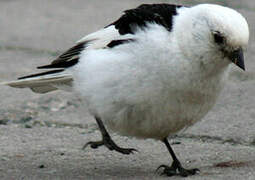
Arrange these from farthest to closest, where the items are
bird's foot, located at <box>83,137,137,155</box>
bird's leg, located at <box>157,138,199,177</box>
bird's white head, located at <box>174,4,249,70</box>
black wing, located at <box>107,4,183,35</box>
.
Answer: bird's foot, located at <box>83,137,137,155</box> → bird's leg, located at <box>157,138,199,177</box> → black wing, located at <box>107,4,183,35</box> → bird's white head, located at <box>174,4,249,70</box>

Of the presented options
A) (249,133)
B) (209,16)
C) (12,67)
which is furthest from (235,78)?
(209,16)

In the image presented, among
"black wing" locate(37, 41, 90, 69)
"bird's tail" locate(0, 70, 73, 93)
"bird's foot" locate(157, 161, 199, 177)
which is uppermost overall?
"black wing" locate(37, 41, 90, 69)

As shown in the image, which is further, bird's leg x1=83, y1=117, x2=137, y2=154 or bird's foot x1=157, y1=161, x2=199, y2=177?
bird's leg x1=83, y1=117, x2=137, y2=154

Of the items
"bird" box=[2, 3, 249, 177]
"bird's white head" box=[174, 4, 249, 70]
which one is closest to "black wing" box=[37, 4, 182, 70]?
"bird" box=[2, 3, 249, 177]

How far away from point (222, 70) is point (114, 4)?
5516 millimetres

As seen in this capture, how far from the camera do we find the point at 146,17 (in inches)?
194

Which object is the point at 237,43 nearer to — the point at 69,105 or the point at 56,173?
the point at 56,173

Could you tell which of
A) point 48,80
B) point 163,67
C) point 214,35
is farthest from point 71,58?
point 214,35

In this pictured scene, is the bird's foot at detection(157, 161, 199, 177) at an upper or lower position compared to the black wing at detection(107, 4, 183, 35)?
lower

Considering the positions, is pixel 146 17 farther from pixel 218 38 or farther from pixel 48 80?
pixel 48 80

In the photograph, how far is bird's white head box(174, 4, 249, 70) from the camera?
179 inches

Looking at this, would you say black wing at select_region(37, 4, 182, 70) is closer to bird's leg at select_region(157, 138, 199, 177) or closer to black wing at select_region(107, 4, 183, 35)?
black wing at select_region(107, 4, 183, 35)

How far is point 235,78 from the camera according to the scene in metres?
7.34

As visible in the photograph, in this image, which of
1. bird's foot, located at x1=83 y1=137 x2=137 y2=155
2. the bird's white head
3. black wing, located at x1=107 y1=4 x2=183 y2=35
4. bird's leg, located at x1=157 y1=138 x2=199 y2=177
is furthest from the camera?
bird's foot, located at x1=83 y1=137 x2=137 y2=155
